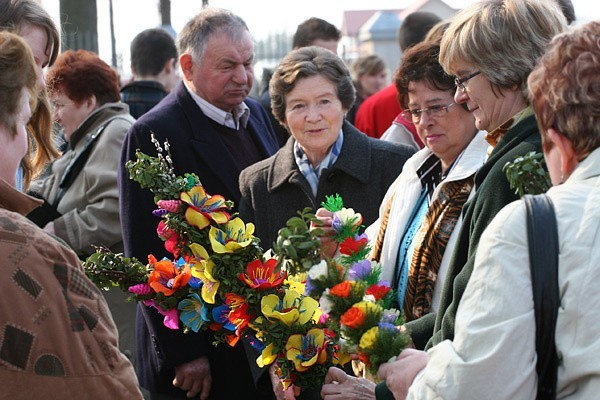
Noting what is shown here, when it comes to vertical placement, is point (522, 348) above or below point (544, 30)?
below

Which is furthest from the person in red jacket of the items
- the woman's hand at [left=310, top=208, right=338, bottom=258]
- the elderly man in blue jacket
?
the woman's hand at [left=310, top=208, right=338, bottom=258]

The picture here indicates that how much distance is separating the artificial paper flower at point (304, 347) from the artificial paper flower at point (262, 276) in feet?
0.66

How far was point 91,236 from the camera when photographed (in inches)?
210

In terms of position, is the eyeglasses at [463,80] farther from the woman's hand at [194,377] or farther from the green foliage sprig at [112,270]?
the woman's hand at [194,377]

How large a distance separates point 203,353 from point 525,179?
87.3 inches

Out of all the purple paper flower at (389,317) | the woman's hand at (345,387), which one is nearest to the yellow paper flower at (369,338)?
the purple paper flower at (389,317)

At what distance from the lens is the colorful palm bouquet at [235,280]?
3.41 m

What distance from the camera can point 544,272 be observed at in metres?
2.23

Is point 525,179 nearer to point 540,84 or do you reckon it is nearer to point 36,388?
point 540,84

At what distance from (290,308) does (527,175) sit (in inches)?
43.1

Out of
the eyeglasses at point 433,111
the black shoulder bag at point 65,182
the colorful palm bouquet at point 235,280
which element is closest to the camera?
the colorful palm bouquet at point 235,280

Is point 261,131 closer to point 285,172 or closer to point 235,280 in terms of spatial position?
point 285,172

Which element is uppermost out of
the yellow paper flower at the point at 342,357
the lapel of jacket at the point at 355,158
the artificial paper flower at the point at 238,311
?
the lapel of jacket at the point at 355,158

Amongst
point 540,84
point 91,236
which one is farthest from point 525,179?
point 91,236
